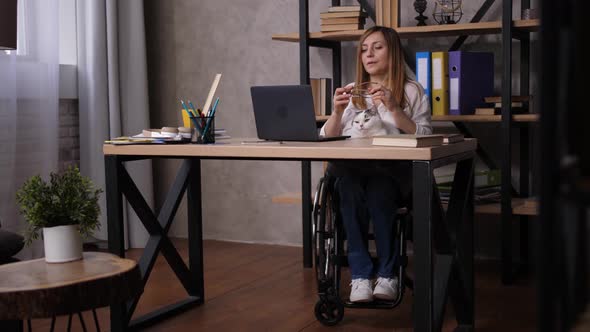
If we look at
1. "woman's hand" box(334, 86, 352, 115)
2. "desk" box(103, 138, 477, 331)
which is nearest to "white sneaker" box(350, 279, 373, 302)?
"desk" box(103, 138, 477, 331)

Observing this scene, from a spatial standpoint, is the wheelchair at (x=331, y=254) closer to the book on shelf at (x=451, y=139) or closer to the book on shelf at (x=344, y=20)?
the book on shelf at (x=451, y=139)

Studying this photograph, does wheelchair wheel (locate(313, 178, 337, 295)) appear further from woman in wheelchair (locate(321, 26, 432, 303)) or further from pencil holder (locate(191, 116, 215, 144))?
pencil holder (locate(191, 116, 215, 144))

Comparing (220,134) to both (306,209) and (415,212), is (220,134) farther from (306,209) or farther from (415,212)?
(306,209)

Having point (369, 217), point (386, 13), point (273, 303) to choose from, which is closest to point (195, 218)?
point (273, 303)

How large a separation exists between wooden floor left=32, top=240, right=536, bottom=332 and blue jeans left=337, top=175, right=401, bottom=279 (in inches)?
7.9

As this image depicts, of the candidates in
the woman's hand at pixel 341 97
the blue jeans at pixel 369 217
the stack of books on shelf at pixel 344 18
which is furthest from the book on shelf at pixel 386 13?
the blue jeans at pixel 369 217

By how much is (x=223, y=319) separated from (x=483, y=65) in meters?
1.67

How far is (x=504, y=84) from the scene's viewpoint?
10.4 feet

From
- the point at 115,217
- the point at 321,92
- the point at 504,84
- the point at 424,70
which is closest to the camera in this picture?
the point at 115,217

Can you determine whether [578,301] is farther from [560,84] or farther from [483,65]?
[483,65]

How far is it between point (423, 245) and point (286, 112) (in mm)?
661

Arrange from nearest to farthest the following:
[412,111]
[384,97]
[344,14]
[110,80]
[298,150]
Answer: [298,150], [384,97], [412,111], [344,14], [110,80]

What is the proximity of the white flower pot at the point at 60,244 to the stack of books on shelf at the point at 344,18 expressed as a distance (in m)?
1.93

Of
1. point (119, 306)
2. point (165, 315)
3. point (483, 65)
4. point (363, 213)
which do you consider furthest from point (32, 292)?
point (483, 65)
